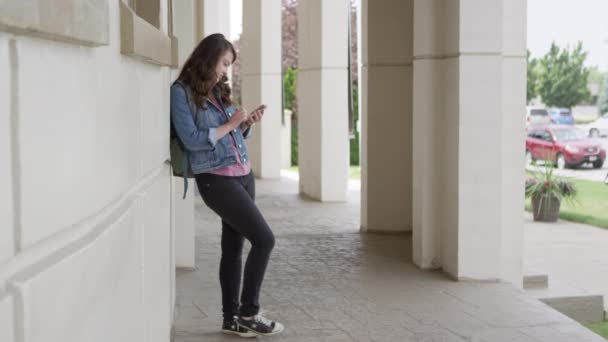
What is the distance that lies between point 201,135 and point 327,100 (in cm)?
887

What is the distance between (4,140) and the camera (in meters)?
1.21

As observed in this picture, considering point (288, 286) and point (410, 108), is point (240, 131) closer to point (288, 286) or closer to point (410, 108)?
point (288, 286)

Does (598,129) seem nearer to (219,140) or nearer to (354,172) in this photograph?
(354,172)

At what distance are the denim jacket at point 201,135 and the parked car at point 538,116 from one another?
36080mm

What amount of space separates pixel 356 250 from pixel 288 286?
6.42ft

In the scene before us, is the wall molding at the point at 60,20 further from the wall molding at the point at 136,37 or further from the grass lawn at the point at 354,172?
the grass lawn at the point at 354,172

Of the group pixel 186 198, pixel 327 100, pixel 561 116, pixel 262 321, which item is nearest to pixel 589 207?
pixel 327 100

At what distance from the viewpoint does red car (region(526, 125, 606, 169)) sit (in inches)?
1218

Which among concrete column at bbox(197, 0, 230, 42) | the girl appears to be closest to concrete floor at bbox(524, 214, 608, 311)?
the girl

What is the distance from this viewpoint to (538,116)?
134 ft

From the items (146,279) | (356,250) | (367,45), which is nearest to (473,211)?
(356,250)

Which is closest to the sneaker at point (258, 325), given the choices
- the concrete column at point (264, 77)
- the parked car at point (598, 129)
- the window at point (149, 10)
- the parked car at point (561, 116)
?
the window at point (149, 10)

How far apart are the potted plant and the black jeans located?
10.9 meters

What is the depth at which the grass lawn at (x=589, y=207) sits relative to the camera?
17594 mm
